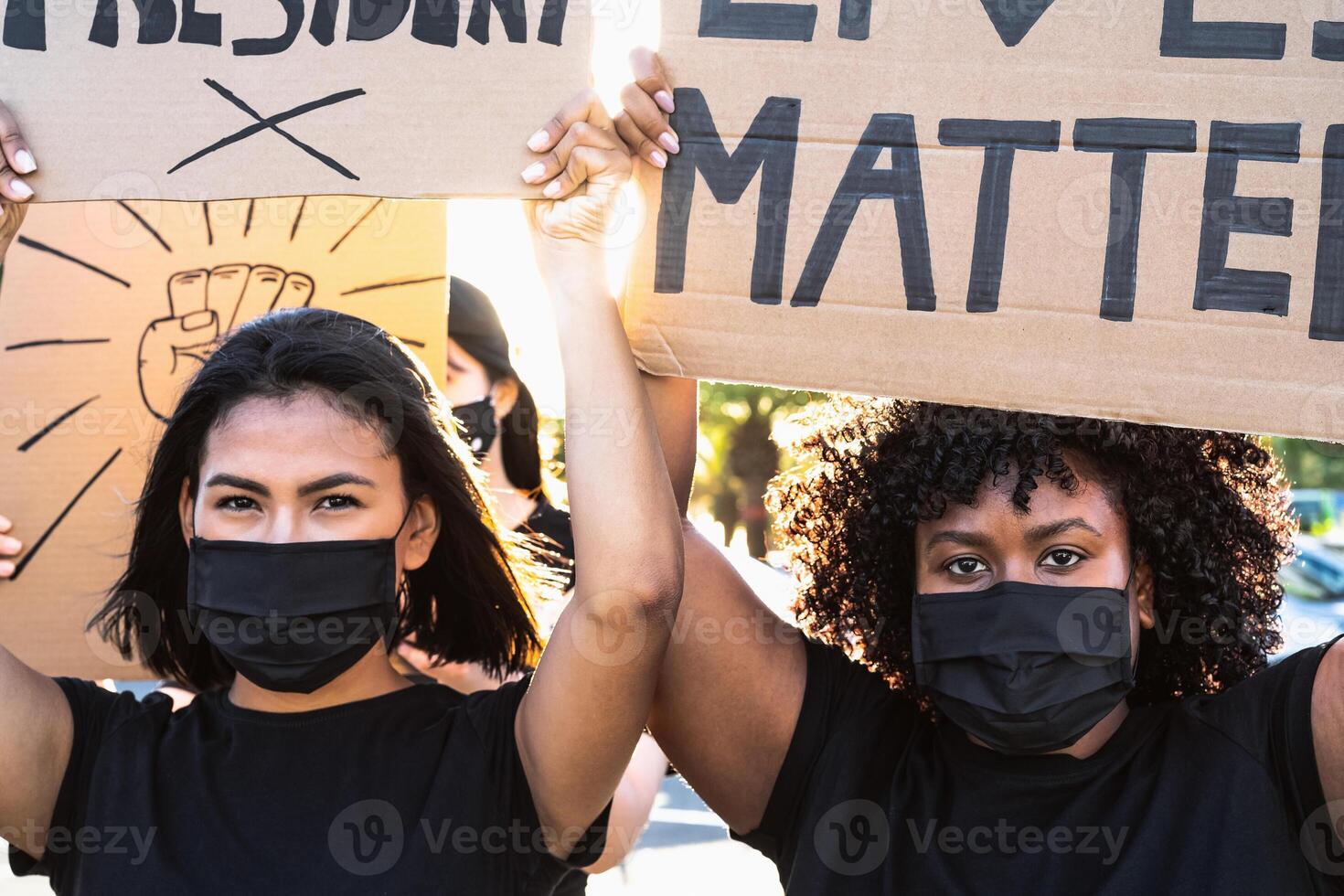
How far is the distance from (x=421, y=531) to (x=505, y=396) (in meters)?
1.17

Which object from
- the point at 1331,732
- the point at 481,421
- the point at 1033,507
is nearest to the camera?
the point at 1331,732

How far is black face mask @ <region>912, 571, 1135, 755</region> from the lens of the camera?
2.11 meters

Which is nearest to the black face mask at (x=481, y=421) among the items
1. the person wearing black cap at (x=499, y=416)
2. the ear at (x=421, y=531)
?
the person wearing black cap at (x=499, y=416)

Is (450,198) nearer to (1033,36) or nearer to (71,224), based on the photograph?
(1033,36)

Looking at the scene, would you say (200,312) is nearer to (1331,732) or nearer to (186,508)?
(186,508)

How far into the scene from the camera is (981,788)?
2158 mm

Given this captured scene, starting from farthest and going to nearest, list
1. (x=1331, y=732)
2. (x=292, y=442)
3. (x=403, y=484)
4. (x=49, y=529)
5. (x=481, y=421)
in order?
(x=481, y=421), (x=49, y=529), (x=403, y=484), (x=292, y=442), (x=1331, y=732)

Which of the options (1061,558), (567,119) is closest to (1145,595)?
(1061,558)

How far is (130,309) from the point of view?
2980mm

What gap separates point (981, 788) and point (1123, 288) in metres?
0.83

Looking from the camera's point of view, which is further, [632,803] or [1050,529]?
[632,803]

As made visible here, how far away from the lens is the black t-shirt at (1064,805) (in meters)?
1.98

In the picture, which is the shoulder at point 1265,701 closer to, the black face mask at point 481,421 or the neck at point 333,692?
the neck at point 333,692

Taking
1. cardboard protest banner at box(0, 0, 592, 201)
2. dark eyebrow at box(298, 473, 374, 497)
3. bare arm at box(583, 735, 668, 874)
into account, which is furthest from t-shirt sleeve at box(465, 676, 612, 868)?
cardboard protest banner at box(0, 0, 592, 201)
